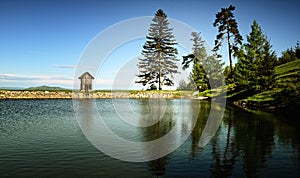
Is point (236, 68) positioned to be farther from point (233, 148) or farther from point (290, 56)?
point (233, 148)

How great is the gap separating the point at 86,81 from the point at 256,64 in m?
49.2

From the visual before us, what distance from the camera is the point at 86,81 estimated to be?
7675 cm

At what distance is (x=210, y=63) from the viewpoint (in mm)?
85062

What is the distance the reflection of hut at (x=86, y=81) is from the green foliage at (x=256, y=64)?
42.5 m

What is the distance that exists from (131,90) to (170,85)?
39.5ft

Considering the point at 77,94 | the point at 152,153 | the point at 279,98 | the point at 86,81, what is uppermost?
the point at 86,81

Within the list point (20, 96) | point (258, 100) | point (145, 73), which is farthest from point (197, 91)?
point (20, 96)

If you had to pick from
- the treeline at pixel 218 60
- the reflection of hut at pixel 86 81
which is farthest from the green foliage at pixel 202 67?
the reflection of hut at pixel 86 81

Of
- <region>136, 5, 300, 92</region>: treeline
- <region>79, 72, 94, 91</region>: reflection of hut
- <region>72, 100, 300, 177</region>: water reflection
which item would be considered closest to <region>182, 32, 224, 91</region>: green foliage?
<region>136, 5, 300, 92</region>: treeline

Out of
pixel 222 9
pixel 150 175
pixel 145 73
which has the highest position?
pixel 222 9

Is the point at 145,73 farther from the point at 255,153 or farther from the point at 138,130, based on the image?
the point at 255,153

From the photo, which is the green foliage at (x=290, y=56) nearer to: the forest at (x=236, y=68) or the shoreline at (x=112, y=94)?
the forest at (x=236, y=68)

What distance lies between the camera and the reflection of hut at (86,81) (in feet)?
250

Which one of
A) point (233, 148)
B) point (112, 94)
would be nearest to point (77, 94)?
point (112, 94)
